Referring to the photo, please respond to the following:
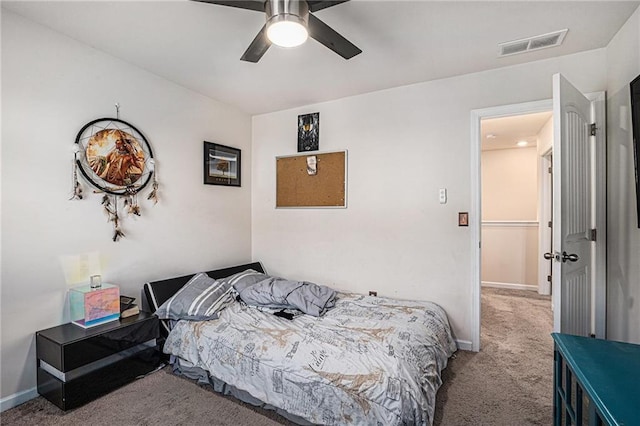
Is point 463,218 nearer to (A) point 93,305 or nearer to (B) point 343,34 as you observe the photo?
(B) point 343,34

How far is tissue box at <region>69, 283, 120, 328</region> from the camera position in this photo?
2203 mm

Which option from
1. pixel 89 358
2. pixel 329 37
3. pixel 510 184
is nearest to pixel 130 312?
pixel 89 358

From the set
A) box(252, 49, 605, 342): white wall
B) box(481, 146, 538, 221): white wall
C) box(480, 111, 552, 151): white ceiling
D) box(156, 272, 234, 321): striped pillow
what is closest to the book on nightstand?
box(156, 272, 234, 321): striped pillow

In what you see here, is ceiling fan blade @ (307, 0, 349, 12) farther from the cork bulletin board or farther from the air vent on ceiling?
the cork bulletin board

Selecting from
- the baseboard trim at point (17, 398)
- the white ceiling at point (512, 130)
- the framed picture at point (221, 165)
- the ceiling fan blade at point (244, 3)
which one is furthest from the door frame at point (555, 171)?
the baseboard trim at point (17, 398)

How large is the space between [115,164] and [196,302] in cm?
126

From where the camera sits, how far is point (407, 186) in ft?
10.2

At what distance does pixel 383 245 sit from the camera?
10.6ft

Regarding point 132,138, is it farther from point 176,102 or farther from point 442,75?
point 442,75

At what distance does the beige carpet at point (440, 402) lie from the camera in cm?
192

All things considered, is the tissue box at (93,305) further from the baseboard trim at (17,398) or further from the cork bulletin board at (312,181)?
the cork bulletin board at (312,181)

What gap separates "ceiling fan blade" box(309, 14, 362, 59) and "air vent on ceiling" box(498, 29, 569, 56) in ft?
4.07

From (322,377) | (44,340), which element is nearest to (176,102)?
(44,340)

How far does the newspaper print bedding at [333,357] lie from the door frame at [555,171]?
1.41 feet
